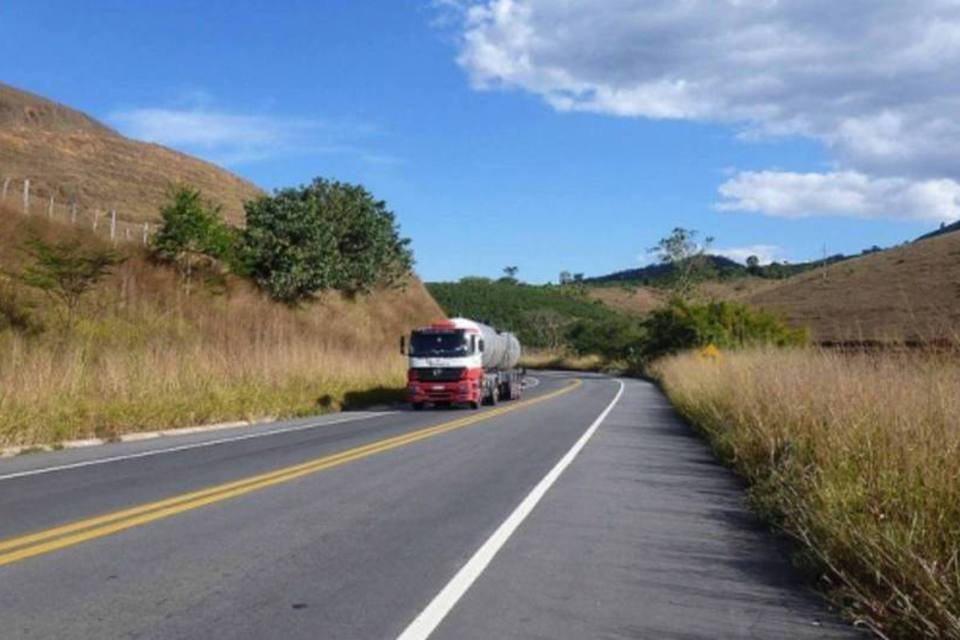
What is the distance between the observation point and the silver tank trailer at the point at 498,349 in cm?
3429

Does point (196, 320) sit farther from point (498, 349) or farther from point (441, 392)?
point (441, 392)

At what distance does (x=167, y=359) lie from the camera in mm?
25172

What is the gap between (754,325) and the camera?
6334cm

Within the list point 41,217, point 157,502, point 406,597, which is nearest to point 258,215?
point 41,217

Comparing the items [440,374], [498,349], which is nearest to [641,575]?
[440,374]

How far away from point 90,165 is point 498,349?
39654mm

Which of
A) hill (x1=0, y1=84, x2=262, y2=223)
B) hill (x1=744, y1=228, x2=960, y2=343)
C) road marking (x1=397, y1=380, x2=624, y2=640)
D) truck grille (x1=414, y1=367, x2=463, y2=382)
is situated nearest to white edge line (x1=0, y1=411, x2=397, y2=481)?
truck grille (x1=414, y1=367, x2=463, y2=382)

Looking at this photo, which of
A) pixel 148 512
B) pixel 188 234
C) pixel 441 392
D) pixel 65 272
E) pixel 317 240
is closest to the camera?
pixel 148 512

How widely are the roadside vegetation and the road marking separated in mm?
9690

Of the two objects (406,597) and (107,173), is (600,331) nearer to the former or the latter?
(107,173)

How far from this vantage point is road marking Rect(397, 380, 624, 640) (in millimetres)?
6109

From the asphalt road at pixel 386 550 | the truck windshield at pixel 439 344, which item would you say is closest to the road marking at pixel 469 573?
the asphalt road at pixel 386 550

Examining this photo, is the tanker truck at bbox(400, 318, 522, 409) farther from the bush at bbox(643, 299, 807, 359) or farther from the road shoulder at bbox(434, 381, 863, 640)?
the bush at bbox(643, 299, 807, 359)

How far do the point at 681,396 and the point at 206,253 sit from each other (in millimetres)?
22232
